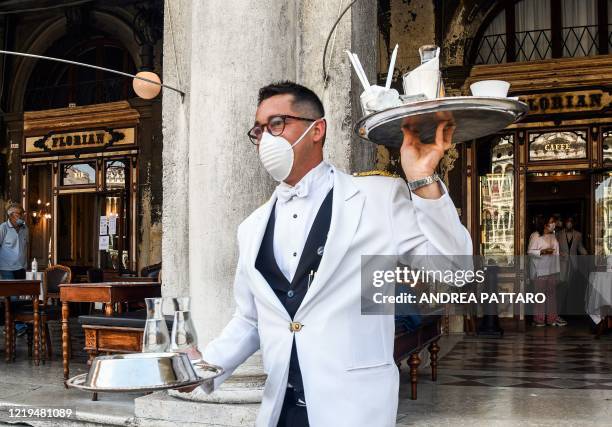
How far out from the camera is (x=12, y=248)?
10539mm

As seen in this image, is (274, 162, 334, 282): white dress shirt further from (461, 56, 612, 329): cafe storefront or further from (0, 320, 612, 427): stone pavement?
(461, 56, 612, 329): cafe storefront

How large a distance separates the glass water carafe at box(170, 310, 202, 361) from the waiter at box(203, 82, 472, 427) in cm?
17

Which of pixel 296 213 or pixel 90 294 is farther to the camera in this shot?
pixel 90 294

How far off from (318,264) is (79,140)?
1420 centimetres

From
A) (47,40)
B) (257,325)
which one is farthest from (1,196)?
(257,325)

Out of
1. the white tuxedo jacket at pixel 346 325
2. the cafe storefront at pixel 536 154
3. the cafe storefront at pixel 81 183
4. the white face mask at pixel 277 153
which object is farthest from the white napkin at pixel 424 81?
the cafe storefront at pixel 81 183

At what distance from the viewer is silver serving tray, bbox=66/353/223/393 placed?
191 centimetres

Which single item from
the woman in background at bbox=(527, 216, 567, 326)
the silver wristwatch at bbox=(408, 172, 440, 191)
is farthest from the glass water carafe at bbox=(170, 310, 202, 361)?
the woman in background at bbox=(527, 216, 567, 326)

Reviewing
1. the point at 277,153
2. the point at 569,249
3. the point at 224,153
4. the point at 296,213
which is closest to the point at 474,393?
the point at 224,153

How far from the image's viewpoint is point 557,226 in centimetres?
1372

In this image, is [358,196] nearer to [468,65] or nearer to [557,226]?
[468,65]

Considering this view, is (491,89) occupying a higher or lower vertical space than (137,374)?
higher

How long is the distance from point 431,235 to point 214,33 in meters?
3.15

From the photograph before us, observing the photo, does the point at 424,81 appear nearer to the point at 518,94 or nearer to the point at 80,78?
the point at 518,94
